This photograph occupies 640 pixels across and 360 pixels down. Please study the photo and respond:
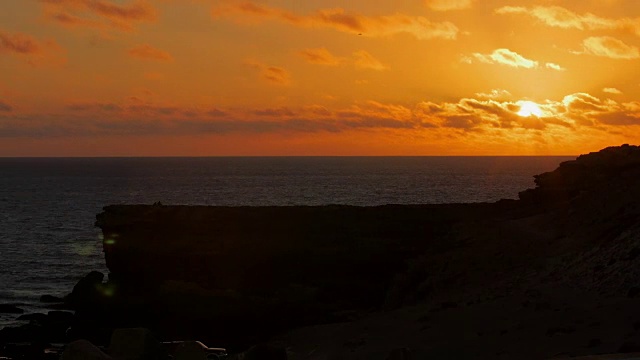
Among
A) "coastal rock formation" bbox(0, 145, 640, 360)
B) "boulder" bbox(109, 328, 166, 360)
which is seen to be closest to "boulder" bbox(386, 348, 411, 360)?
"boulder" bbox(109, 328, 166, 360)

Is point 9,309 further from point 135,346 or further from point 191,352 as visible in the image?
point 191,352

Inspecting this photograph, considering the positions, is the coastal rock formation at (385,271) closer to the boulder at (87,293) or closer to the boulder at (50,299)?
the boulder at (87,293)

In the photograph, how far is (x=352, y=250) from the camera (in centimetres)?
4459

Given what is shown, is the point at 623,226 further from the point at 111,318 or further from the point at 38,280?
the point at 38,280

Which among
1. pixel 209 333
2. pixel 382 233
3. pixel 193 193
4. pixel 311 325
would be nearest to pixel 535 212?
pixel 382 233

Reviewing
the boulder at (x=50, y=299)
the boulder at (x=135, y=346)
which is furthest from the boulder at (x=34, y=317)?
the boulder at (x=135, y=346)

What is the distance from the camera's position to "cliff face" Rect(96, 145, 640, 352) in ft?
126

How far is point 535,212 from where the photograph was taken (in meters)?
49.2

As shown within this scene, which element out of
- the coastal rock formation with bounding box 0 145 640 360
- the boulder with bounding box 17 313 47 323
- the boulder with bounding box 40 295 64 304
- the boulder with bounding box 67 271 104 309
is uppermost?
the coastal rock formation with bounding box 0 145 640 360

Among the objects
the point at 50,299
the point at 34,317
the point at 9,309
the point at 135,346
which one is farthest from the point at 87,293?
the point at 135,346

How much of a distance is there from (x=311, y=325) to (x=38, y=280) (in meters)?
38.0

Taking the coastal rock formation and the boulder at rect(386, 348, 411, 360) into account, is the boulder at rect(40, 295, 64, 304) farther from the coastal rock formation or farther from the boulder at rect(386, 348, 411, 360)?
the boulder at rect(386, 348, 411, 360)

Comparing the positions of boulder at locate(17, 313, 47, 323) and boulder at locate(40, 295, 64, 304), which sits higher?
boulder at locate(17, 313, 47, 323)

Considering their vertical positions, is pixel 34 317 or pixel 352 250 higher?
pixel 352 250
